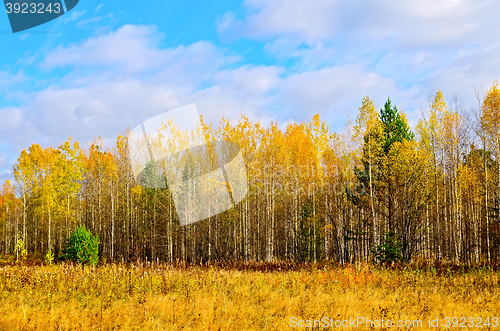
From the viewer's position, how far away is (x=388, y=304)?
7.21 m

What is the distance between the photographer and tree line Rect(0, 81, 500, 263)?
17141mm

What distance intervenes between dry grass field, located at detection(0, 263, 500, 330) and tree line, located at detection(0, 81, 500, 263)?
16.9ft

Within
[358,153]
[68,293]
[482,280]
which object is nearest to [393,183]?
[358,153]

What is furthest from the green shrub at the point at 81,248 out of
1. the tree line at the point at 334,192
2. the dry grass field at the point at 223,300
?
the dry grass field at the point at 223,300

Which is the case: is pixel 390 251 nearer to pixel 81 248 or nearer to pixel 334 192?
pixel 334 192

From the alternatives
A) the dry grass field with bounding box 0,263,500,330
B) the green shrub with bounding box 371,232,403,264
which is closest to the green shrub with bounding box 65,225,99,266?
the dry grass field with bounding box 0,263,500,330

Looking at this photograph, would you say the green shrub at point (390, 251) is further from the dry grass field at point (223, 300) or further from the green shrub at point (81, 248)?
the green shrub at point (81, 248)

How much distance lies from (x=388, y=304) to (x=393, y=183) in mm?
9532

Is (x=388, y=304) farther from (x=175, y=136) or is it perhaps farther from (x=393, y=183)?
(x=175, y=136)

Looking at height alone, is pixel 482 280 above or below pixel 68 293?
A: below

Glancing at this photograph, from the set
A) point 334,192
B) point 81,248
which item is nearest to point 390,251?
point 334,192

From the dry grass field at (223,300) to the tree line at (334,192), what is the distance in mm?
5139

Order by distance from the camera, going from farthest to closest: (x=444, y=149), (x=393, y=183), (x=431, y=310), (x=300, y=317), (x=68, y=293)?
(x=444, y=149), (x=393, y=183), (x=68, y=293), (x=431, y=310), (x=300, y=317)

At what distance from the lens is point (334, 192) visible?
20516 millimetres
